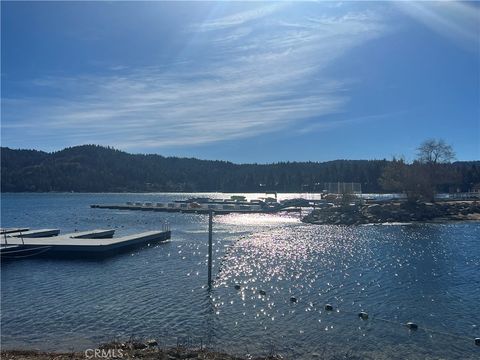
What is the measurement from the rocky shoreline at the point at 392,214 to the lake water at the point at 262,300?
1111 inches

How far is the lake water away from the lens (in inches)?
675

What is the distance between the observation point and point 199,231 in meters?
58.5

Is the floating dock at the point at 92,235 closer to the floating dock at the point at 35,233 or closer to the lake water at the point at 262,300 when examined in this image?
the floating dock at the point at 35,233

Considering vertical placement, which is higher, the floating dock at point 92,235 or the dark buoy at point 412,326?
the floating dock at point 92,235

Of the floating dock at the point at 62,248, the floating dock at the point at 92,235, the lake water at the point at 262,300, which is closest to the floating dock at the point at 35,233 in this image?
the floating dock at the point at 92,235

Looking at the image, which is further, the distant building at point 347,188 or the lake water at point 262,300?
the distant building at point 347,188

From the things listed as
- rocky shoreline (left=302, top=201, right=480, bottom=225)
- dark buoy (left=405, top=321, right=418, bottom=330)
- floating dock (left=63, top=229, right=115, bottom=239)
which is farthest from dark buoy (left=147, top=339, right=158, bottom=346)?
rocky shoreline (left=302, top=201, right=480, bottom=225)

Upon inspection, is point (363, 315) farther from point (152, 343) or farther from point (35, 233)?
point (35, 233)

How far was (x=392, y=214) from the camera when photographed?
7094cm

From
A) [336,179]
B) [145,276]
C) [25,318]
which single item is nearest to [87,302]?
[25,318]

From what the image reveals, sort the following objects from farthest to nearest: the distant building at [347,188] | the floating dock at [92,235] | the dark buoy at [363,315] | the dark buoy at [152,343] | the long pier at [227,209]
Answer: the long pier at [227,209] < the distant building at [347,188] < the floating dock at [92,235] < the dark buoy at [363,315] < the dark buoy at [152,343]

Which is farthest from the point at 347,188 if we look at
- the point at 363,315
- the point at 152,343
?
the point at 152,343

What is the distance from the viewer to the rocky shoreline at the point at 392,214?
69250 mm

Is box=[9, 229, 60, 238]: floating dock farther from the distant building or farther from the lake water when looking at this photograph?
the distant building
